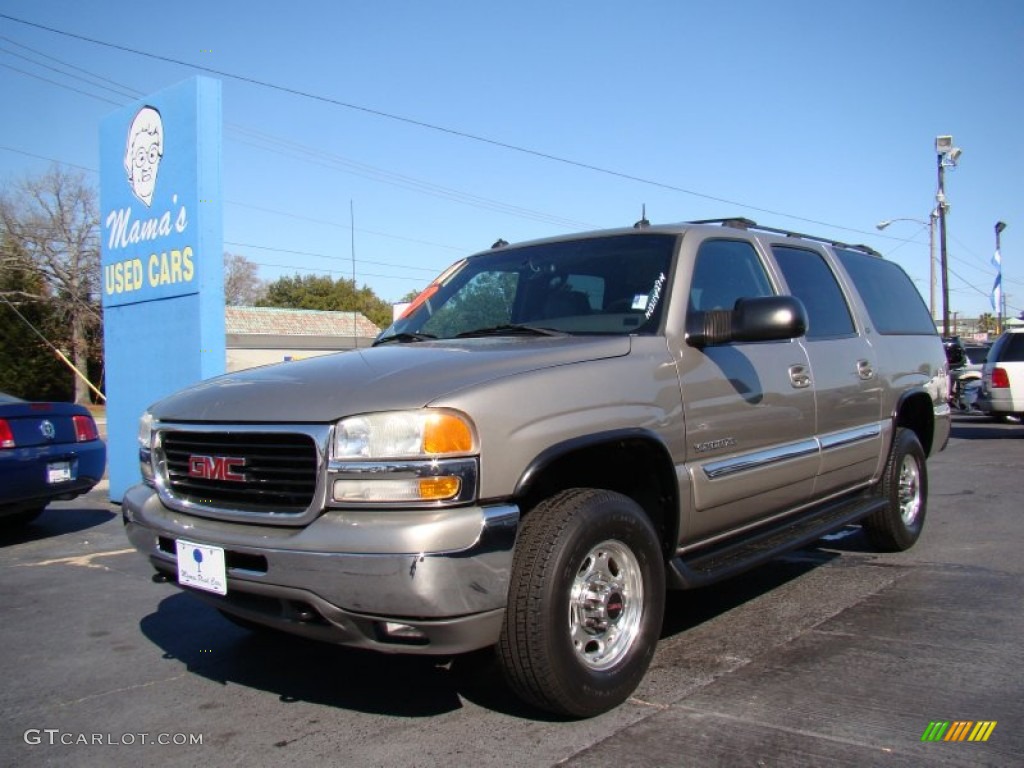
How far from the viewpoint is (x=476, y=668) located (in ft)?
12.3

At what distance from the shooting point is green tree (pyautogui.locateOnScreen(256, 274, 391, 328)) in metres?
71.4

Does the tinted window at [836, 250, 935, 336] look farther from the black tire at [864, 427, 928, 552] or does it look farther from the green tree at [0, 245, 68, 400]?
the green tree at [0, 245, 68, 400]

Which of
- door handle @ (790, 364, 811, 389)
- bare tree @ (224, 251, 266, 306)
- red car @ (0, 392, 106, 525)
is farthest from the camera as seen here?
bare tree @ (224, 251, 266, 306)

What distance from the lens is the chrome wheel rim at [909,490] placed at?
5754 mm

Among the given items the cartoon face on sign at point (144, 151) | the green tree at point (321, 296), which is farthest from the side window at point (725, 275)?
the green tree at point (321, 296)

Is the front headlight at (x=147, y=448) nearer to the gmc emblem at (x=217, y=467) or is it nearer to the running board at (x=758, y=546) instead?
the gmc emblem at (x=217, y=467)

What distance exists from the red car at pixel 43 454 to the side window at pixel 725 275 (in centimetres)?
536

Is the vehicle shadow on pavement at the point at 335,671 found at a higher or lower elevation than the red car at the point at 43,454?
lower

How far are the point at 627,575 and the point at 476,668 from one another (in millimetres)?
908

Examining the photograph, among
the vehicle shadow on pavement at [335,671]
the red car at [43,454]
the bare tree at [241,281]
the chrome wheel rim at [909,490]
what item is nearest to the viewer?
the vehicle shadow on pavement at [335,671]

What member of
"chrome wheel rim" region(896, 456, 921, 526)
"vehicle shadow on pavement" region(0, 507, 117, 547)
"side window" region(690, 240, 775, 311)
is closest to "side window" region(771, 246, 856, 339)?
"side window" region(690, 240, 775, 311)

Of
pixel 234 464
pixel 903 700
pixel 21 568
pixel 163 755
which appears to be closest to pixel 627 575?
pixel 903 700

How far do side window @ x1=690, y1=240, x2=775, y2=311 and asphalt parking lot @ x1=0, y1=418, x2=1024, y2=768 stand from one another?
1612mm

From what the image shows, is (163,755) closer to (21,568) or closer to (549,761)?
(549,761)
